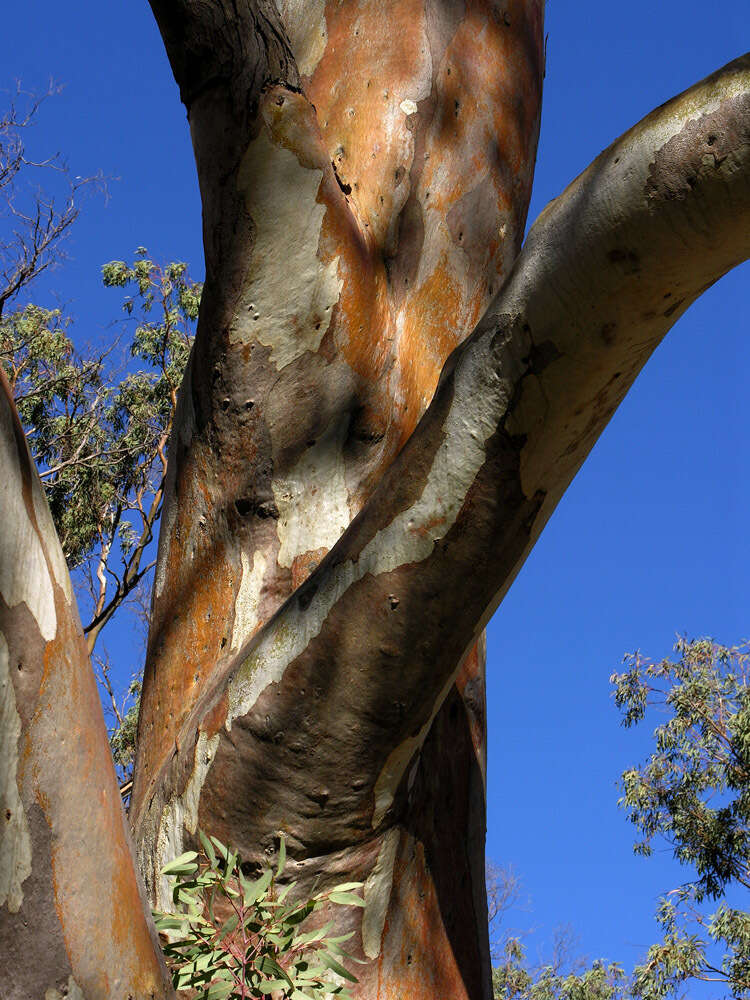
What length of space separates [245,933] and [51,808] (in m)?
0.41

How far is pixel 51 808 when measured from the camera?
116 centimetres

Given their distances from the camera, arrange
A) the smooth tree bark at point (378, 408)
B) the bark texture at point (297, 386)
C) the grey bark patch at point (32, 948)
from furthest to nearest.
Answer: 1. the bark texture at point (297, 386)
2. the smooth tree bark at point (378, 408)
3. the grey bark patch at point (32, 948)

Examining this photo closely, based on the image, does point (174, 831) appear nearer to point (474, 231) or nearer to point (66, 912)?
point (66, 912)

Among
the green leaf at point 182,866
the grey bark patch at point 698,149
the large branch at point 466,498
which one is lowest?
the green leaf at point 182,866

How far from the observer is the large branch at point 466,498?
1.21 metres

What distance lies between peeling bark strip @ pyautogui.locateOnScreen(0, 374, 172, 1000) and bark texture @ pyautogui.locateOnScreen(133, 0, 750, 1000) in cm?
35

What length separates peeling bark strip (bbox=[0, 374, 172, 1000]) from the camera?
113 cm

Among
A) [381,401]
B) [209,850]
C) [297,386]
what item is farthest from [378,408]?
[209,850]

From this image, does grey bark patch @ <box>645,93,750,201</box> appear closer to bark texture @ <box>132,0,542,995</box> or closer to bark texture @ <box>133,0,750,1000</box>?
bark texture @ <box>133,0,750,1000</box>

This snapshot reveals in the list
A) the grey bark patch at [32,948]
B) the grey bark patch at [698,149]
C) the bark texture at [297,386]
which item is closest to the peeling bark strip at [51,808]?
the grey bark patch at [32,948]

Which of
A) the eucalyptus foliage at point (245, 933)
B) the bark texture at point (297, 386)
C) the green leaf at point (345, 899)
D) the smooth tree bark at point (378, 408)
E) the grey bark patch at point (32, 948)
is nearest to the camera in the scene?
the grey bark patch at point (32, 948)

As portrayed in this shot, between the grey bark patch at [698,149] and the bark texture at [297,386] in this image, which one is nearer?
the grey bark patch at [698,149]

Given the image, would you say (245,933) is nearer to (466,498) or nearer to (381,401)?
(466,498)

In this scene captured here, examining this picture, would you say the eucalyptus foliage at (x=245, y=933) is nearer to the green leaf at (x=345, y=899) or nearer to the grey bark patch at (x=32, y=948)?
the green leaf at (x=345, y=899)
